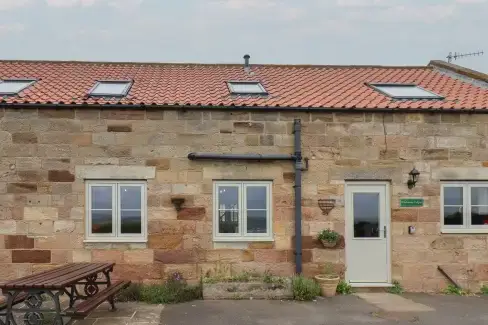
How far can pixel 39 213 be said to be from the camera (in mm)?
9250

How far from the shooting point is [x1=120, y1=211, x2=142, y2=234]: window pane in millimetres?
9414

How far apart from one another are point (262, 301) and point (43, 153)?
189 inches

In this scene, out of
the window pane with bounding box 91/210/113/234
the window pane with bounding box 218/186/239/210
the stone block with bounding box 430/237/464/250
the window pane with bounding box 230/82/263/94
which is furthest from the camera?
the window pane with bounding box 230/82/263/94

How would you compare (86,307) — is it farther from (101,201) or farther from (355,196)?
(355,196)

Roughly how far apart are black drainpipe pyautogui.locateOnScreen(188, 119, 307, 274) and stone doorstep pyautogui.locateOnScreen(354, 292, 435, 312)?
4.42ft

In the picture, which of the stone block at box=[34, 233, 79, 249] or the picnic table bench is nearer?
the picnic table bench

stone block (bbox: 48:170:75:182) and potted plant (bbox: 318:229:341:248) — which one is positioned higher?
stone block (bbox: 48:170:75:182)

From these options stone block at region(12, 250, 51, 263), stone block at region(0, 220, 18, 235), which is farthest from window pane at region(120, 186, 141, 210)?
stone block at region(0, 220, 18, 235)

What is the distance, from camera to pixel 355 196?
9820 mm

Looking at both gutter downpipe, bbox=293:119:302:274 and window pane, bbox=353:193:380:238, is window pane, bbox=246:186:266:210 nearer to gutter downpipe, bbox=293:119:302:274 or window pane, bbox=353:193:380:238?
gutter downpipe, bbox=293:119:302:274

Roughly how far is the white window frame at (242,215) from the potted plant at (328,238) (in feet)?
3.13

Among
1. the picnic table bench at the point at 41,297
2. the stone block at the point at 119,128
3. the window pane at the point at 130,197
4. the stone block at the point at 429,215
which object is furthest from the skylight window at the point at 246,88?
the picnic table bench at the point at 41,297

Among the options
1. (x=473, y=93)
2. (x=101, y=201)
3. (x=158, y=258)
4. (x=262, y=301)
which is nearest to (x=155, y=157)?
(x=101, y=201)

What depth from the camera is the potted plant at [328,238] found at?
941 centimetres
